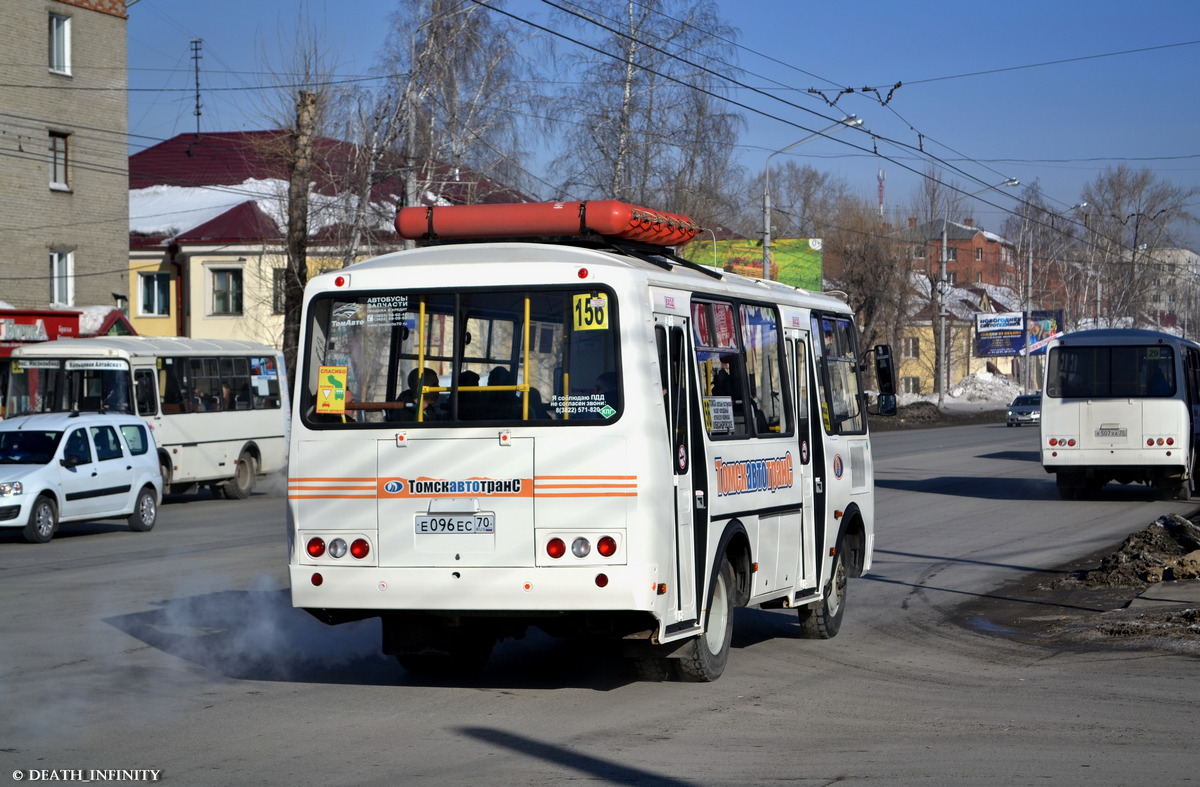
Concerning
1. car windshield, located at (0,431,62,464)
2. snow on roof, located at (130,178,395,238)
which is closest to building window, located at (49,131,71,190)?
snow on roof, located at (130,178,395,238)

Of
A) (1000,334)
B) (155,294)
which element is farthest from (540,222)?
(1000,334)

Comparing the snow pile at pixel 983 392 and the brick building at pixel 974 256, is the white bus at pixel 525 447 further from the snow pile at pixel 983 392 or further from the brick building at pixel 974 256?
the brick building at pixel 974 256

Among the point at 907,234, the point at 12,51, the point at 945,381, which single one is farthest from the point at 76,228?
the point at 945,381

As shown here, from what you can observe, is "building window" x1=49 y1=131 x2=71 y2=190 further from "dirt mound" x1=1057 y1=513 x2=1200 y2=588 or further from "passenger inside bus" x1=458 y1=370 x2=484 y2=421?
"passenger inside bus" x1=458 y1=370 x2=484 y2=421

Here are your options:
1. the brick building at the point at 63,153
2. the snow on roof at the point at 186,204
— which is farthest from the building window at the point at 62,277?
the snow on roof at the point at 186,204

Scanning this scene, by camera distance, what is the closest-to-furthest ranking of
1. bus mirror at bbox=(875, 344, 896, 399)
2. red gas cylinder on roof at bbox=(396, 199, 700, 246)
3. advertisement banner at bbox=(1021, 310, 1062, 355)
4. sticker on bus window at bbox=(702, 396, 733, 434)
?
sticker on bus window at bbox=(702, 396, 733, 434), red gas cylinder on roof at bbox=(396, 199, 700, 246), bus mirror at bbox=(875, 344, 896, 399), advertisement banner at bbox=(1021, 310, 1062, 355)

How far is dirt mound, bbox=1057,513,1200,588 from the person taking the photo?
1391cm

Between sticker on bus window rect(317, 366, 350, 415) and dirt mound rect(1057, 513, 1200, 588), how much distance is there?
8.82 m

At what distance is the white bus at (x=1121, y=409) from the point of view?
81.1ft

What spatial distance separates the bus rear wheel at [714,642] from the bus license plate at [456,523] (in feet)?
5.25

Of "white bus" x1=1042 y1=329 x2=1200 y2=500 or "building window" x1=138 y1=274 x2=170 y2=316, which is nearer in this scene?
"white bus" x1=1042 y1=329 x2=1200 y2=500

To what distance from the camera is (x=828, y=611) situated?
11.2 m

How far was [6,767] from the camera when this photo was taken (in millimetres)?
6754

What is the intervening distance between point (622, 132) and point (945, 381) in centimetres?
5726
